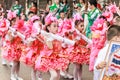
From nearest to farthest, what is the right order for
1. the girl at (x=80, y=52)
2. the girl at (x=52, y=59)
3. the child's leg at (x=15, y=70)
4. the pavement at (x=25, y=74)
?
the girl at (x=52, y=59) < the girl at (x=80, y=52) < the child's leg at (x=15, y=70) < the pavement at (x=25, y=74)

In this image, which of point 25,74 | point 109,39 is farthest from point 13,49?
point 109,39

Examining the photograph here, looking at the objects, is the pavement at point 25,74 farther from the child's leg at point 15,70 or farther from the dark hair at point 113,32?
the dark hair at point 113,32

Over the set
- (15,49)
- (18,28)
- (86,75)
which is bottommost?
(86,75)

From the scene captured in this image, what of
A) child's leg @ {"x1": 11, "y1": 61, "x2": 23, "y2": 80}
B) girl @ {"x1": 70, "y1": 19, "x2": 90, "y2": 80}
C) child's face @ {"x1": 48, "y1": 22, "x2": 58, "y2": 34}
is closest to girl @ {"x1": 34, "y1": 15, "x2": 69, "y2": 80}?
child's face @ {"x1": 48, "y1": 22, "x2": 58, "y2": 34}

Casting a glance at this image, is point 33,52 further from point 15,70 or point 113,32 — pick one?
point 113,32

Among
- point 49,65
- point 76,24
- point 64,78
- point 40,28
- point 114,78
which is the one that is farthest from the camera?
point 64,78

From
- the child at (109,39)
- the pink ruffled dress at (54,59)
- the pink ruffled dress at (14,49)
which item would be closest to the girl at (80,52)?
the pink ruffled dress at (54,59)

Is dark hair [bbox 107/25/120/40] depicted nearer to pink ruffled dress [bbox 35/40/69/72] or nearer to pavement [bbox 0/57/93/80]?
pink ruffled dress [bbox 35/40/69/72]

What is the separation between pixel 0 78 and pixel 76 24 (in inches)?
89.6

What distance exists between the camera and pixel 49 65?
233 inches

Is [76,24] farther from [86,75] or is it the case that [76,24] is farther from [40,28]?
[86,75]

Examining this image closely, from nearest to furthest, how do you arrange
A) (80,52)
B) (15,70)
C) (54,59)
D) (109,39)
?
1. (109,39)
2. (54,59)
3. (80,52)
4. (15,70)

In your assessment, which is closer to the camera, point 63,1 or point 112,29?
point 112,29

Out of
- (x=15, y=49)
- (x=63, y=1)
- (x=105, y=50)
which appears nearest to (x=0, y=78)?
(x=15, y=49)
